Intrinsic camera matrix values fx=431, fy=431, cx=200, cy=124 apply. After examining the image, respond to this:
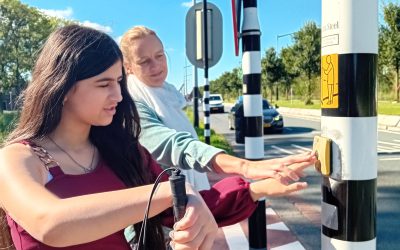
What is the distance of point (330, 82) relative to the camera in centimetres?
130

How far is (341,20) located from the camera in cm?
124

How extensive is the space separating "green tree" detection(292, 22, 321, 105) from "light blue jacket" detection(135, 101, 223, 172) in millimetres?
30293

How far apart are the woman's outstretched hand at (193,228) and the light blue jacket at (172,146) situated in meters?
0.65

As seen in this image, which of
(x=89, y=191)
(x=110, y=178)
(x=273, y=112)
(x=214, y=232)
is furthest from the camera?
(x=273, y=112)

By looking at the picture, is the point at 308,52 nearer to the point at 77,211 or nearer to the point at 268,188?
the point at 268,188

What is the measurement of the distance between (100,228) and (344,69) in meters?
0.82

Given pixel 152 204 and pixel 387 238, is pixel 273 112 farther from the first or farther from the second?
pixel 152 204

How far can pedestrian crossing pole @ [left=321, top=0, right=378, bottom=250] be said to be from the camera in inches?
48.6

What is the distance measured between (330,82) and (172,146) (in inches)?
26.0

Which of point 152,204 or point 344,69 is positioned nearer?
point 152,204

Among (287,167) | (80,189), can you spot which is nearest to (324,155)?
(287,167)

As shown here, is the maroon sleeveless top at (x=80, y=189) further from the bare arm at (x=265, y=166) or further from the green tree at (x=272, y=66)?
the green tree at (x=272, y=66)

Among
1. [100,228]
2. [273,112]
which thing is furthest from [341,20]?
[273,112]

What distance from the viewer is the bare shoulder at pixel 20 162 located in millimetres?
1026
